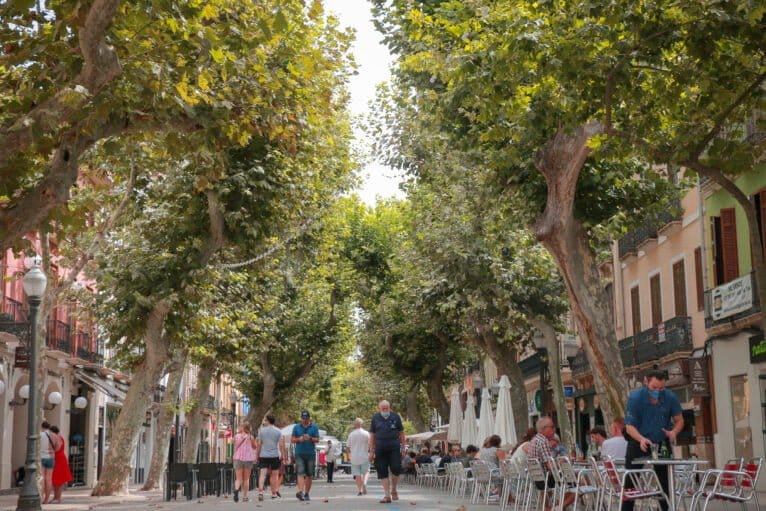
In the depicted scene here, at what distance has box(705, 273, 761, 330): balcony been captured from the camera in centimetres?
2542

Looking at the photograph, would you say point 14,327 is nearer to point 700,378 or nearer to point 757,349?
point 700,378

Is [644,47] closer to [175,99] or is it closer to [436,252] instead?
[175,99]

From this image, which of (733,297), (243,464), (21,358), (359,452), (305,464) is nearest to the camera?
(305,464)

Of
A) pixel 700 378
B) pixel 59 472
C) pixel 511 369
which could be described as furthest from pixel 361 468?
pixel 511 369

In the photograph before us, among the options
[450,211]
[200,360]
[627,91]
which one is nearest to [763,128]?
[627,91]

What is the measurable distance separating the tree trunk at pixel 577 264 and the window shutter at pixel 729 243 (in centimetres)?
846

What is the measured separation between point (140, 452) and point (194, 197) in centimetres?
3185

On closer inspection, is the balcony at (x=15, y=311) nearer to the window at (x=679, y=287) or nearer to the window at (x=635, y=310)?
the window at (x=679, y=287)

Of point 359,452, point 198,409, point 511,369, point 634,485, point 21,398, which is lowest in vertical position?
point 634,485

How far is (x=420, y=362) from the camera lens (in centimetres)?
5109

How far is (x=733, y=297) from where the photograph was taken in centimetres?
2666

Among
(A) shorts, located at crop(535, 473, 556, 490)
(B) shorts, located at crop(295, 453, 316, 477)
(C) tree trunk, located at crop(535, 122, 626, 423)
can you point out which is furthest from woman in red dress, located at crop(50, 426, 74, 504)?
(A) shorts, located at crop(535, 473, 556, 490)

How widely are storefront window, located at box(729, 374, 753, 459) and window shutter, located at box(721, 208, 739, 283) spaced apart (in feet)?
8.51

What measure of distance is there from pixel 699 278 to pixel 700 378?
280 cm
